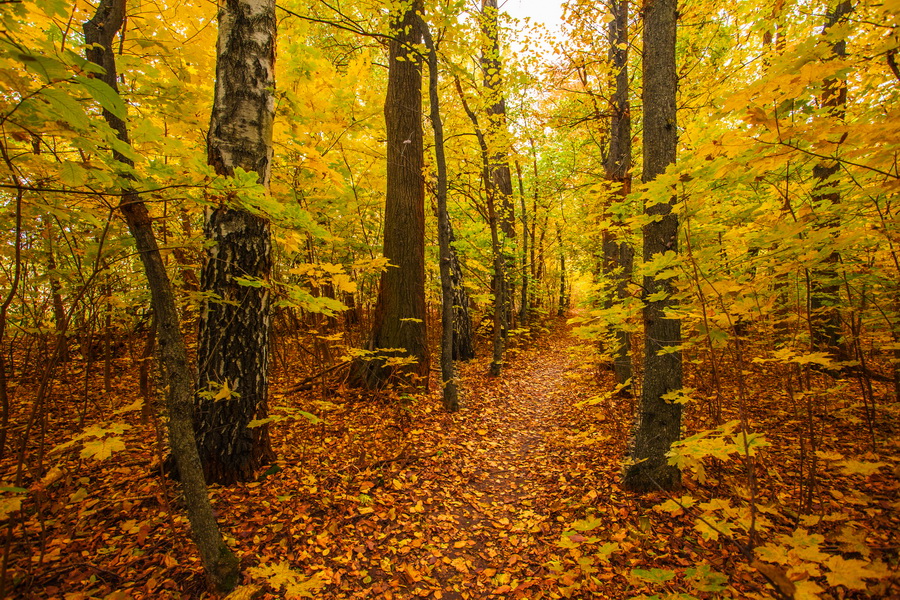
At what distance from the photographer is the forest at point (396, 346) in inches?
75.5

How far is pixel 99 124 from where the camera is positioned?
4.66 ft

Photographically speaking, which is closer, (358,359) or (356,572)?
(356,572)

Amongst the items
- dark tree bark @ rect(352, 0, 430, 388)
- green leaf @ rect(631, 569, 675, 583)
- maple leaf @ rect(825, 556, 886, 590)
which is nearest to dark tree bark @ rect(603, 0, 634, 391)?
dark tree bark @ rect(352, 0, 430, 388)

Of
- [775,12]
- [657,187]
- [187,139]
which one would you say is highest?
[775,12]

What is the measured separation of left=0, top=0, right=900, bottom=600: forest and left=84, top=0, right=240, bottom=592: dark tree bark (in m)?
0.02

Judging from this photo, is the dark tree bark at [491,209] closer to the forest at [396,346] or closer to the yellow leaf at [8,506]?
the forest at [396,346]

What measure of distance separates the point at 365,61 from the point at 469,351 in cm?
706

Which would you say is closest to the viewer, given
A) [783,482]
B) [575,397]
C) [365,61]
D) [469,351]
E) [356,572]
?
[356,572]

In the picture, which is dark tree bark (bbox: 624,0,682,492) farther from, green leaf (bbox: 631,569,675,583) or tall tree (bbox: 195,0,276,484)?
tall tree (bbox: 195,0,276,484)

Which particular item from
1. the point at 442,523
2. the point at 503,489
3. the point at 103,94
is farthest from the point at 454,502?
the point at 103,94


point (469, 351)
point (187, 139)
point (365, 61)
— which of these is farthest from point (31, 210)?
point (469, 351)

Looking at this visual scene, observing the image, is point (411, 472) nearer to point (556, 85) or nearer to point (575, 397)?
point (575, 397)

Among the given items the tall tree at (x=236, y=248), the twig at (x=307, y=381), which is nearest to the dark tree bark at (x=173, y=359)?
the tall tree at (x=236, y=248)

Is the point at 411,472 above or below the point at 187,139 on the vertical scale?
below
